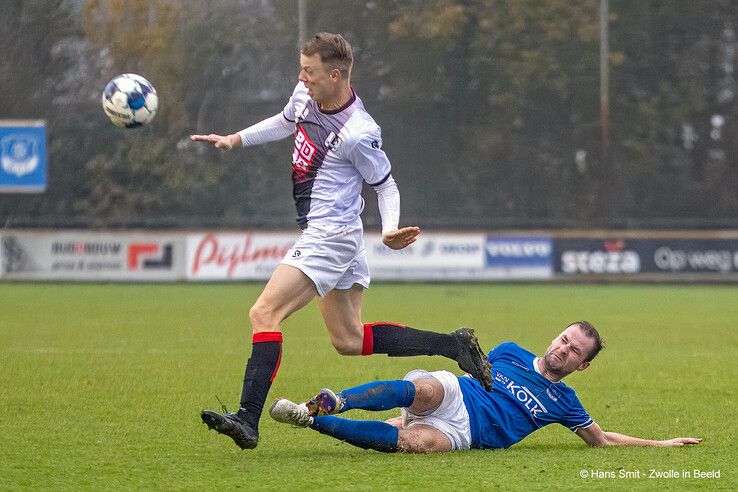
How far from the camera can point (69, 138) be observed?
24.5m

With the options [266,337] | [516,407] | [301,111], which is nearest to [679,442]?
[516,407]

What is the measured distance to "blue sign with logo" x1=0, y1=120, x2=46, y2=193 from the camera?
23812 mm

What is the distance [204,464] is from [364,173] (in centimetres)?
170

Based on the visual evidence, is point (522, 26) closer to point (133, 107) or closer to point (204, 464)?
point (133, 107)

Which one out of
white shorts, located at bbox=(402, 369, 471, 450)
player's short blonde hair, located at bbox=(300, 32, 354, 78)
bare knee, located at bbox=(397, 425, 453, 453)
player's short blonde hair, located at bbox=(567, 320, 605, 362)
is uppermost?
player's short blonde hair, located at bbox=(300, 32, 354, 78)

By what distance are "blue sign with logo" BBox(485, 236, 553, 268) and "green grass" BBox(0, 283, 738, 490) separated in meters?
4.43

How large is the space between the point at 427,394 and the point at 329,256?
89 cm

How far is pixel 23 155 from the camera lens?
24.0 metres

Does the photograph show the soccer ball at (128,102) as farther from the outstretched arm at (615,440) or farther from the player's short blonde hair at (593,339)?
the outstretched arm at (615,440)

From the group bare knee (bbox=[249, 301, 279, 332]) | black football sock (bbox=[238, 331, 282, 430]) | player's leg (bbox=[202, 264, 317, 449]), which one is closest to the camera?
player's leg (bbox=[202, 264, 317, 449])

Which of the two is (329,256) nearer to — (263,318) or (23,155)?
(263,318)

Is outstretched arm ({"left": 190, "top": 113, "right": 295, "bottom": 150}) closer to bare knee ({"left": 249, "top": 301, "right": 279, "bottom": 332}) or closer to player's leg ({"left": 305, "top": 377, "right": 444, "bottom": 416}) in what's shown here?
bare knee ({"left": 249, "top": 301, "right": 279, "bottom": 332})

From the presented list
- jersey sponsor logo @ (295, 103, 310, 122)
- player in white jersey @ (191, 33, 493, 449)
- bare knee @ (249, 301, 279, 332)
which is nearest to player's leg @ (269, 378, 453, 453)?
player in white jersey @ (191, 33, 493, 449)

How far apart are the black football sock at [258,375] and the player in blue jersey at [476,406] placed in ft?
0.86
